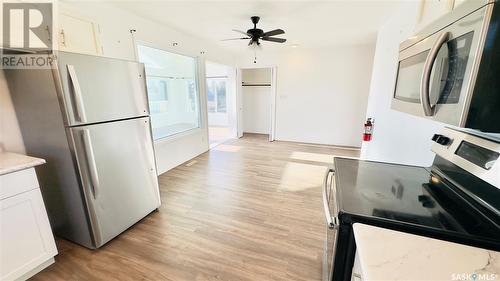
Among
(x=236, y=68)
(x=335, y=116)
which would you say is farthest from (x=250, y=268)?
(x=236, y=68)

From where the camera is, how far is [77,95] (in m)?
1.58

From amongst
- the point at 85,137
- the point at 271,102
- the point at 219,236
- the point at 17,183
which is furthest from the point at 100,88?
the point at 271,102

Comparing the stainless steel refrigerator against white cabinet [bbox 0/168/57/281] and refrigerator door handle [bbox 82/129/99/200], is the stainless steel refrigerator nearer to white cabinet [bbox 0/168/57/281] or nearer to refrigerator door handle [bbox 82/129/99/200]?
refrigerator door handle [bbox 82/129/99/200]

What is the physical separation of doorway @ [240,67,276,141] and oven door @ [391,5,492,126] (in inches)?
222

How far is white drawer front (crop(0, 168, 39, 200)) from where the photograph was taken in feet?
4.46

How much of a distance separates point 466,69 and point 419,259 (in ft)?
1.93

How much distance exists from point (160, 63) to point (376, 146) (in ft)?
11.9

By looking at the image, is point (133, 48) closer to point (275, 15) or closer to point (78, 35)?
point (78, 35)

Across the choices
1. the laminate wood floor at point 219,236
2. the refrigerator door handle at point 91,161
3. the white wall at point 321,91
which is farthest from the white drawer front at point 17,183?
the white wall at point 321,91

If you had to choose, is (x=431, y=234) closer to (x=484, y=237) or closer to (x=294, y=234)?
(x=484, y=237)

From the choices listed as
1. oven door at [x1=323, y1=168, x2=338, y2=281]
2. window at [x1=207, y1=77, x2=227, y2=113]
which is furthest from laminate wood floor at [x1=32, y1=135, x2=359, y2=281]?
window at [x1=207, y1=77, x2=227, y2=113]

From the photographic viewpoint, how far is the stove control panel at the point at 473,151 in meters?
0.72

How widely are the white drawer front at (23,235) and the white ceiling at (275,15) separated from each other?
2.32 meters

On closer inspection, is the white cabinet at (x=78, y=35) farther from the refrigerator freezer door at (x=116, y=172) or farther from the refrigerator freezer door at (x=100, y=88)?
the refrigerator freezer door at (x=116, y=172)
